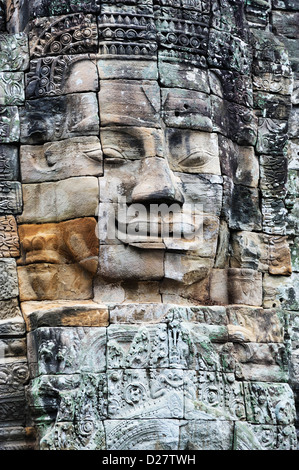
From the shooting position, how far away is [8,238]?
37.4 ft

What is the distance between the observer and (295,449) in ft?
36.6

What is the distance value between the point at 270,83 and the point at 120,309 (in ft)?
9.74

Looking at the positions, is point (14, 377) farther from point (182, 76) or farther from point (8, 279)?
point (182, 76)

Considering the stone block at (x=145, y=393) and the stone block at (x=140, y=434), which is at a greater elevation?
the stone block at (x=145, y=393)

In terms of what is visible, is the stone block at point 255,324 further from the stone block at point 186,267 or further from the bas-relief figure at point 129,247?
the stone block at point 186,267

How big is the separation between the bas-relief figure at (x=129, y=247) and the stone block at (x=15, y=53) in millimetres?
15

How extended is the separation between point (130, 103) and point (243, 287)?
2024 millimetres

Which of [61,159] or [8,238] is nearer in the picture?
[61,159]

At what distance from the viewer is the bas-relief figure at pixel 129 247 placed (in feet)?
35.4

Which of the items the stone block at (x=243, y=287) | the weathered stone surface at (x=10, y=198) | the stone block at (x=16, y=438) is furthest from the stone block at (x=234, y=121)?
the stone block at (x=16, y=438)

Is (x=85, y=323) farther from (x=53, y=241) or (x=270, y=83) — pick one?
(x=270, y=83)

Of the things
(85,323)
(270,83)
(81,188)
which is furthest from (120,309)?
(270,83)

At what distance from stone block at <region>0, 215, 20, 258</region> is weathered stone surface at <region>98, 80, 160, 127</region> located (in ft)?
4.10

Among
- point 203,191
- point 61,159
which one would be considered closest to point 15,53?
point 61,159
